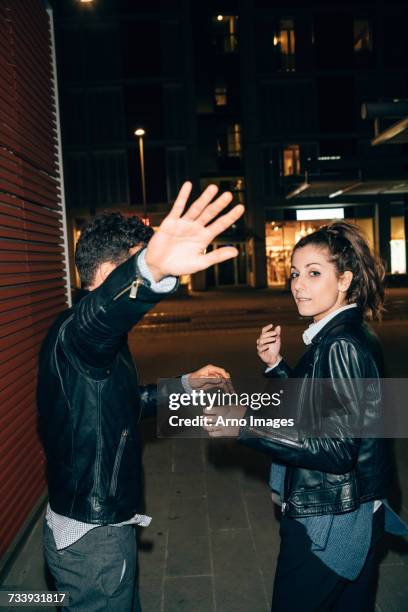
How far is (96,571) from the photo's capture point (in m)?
1.75

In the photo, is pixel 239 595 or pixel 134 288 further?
pixel 239 595

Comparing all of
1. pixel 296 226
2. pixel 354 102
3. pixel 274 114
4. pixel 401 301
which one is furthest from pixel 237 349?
pixel 354 102

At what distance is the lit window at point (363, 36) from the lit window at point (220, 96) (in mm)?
9002

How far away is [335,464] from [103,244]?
49.0 inches

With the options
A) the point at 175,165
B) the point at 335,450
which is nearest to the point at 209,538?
the point at 335,450

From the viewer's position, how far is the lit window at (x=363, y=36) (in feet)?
92.9

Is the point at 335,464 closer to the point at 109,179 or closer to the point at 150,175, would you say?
the point at 150,175

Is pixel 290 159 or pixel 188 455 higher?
pixel 290 159

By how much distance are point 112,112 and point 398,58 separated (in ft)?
60.0

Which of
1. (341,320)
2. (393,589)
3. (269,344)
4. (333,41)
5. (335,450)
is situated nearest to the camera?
(335,450)

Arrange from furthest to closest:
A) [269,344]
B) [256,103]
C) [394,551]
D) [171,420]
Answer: [256,103]
[171,420]
[394,551]
[269,344]

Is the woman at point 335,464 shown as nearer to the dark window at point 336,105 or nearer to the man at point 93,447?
the man at point 93,447

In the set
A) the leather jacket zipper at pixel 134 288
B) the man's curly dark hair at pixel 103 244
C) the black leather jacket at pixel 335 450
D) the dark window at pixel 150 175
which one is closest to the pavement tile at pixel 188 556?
the black leather jacket at pixel 335 450

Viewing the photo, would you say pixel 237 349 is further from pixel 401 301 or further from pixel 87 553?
pixel 401 301
